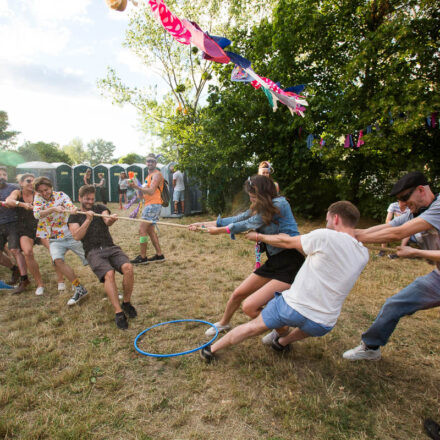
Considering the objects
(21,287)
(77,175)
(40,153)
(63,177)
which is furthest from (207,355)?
(40,153)

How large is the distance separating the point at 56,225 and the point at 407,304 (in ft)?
15.9

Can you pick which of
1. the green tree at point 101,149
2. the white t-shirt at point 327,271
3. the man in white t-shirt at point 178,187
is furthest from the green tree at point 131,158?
the green tree at point 101,149

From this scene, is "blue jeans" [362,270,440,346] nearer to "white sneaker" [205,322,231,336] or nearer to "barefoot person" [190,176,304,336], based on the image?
"barefoot person" [190,176,304,336]

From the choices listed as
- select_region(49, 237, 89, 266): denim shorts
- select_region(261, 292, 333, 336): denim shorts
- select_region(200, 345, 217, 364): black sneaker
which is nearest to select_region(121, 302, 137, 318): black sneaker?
select_region(49, 237, 89, 266): denim shorts

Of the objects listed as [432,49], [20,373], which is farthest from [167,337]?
[432,49]

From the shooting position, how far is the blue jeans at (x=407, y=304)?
2.86m

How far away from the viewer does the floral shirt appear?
4.75 metres

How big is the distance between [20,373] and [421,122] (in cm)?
910

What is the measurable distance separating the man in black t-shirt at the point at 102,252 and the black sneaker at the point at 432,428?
10.4 ft

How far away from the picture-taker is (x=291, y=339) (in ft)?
10.2

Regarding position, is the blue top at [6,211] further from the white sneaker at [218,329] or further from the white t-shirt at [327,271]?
the white t-shirt at [327,271]

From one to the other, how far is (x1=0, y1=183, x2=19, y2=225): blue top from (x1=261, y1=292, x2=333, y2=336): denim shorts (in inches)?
185

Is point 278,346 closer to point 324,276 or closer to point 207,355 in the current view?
point 207,355

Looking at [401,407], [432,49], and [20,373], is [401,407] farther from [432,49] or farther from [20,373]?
[432,49]
